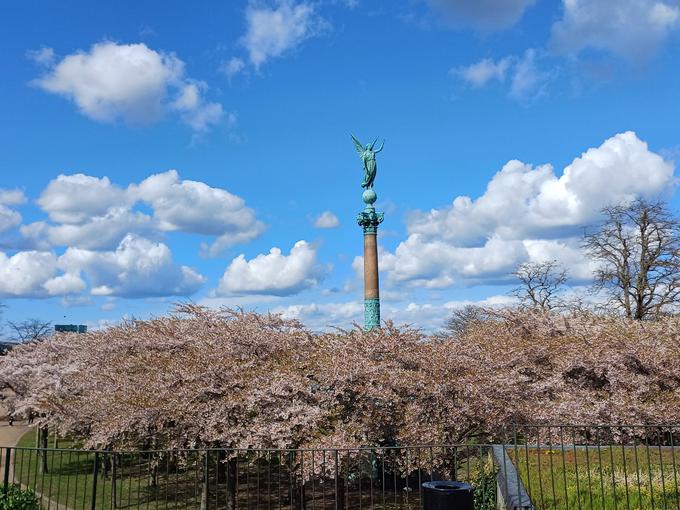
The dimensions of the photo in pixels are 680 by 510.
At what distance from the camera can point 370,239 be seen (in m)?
32.4

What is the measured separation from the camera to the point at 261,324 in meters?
20.1

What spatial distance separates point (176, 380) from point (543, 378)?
1220 centimetres

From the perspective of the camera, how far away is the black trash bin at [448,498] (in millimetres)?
6160

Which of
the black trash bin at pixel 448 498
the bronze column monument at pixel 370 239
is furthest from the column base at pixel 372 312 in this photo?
the black trash bin at pixel 448 498

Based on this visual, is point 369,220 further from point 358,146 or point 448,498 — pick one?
point 448,498

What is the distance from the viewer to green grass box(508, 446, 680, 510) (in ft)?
29.2

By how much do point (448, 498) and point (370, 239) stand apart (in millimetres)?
26427

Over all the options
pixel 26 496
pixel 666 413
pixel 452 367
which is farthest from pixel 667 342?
pixel 26 496

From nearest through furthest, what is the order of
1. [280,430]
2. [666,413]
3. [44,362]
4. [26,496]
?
[26,496], [280,430], [666,413], [44,362]

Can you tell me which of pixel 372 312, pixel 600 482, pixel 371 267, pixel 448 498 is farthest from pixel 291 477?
pixel 371 267

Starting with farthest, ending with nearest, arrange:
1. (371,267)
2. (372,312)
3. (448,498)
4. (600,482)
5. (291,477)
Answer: (371,267)
(372,312)
(600,482)
(291,477)
(448,498)

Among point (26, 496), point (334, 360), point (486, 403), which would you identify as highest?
point (334, 360)

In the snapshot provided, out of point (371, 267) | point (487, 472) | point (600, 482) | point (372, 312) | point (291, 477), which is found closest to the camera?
point (291, 477)

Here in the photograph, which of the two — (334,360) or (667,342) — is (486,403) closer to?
(334,360)
